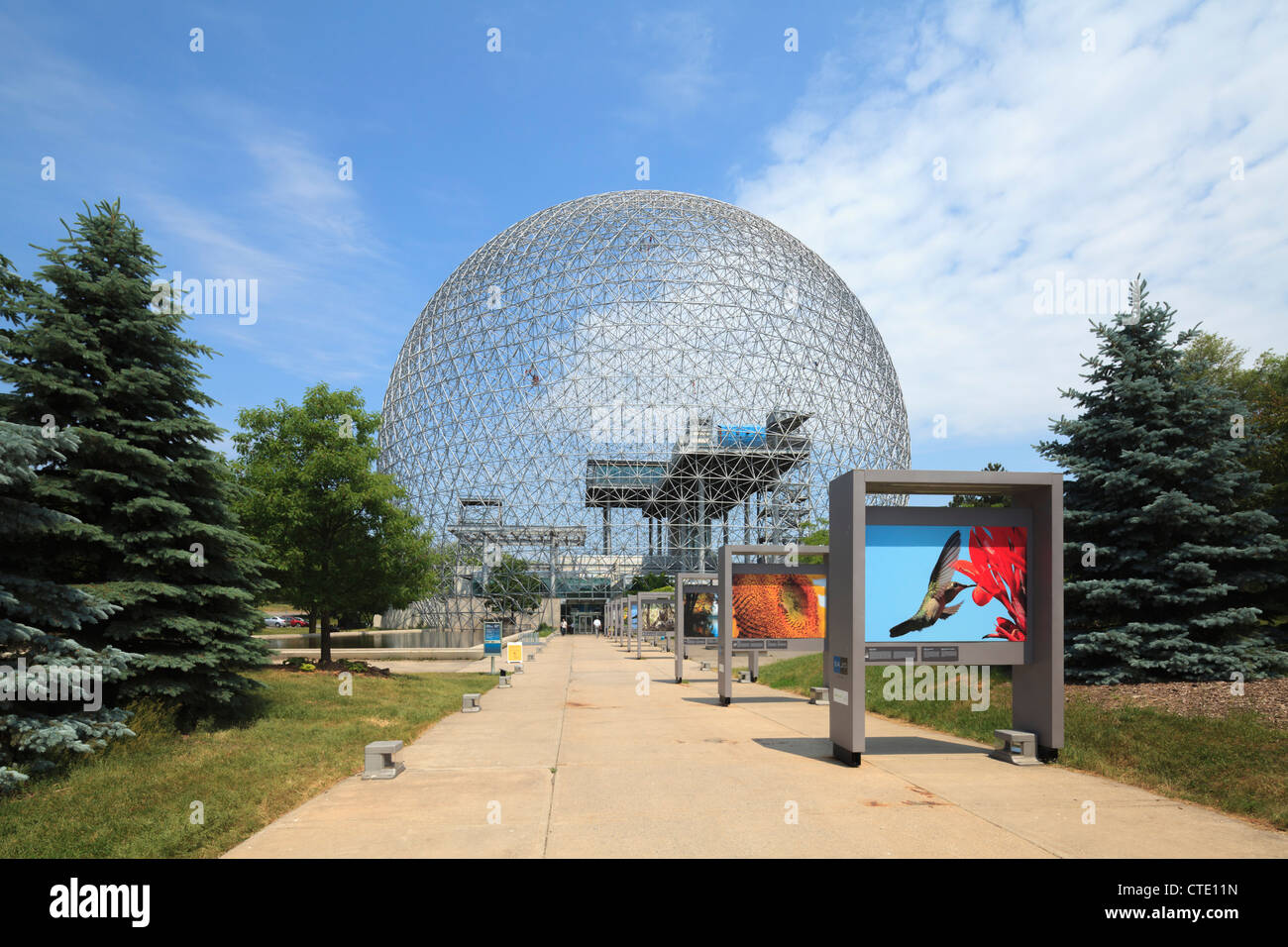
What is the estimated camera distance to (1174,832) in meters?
7.09

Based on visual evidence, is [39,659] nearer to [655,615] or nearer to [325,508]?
[325,508]

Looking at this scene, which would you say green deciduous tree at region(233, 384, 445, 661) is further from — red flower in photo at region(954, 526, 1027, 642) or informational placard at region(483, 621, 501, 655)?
red flower in photo at region(954, 526, 1027, 642)

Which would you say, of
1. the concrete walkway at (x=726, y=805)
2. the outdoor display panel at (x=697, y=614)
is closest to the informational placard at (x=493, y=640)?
the outdoor display panel at (x=697, y=614)

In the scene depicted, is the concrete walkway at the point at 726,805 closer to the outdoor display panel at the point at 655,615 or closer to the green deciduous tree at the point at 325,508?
the green deciduous tree at the point at 325,508

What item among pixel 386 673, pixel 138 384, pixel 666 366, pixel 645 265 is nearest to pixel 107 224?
pixel 138 384

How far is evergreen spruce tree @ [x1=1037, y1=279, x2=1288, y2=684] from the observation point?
13617 mm

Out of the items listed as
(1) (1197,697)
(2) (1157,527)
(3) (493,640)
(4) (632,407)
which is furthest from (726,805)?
(4) (632,407)

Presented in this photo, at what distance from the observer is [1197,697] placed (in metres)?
11.7

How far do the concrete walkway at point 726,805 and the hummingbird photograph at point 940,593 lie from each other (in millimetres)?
1801

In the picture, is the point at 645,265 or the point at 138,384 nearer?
the point at 138,384

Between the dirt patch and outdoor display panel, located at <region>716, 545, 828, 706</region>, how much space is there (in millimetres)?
5488

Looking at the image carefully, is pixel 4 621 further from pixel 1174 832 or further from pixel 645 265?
pixel 645 265

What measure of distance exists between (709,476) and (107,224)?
3789cm

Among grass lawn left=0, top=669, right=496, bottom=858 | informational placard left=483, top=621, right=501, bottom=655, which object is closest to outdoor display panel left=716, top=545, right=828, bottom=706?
grass lawn left=0, top=669, right=496, bottom=858
